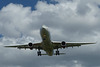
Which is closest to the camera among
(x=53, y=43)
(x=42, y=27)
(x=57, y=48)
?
(x=42, y=27)

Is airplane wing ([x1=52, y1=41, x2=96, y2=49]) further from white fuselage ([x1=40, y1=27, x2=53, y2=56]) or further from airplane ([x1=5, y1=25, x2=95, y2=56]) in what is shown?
white fuselage ([x1=40, y1=27, x2=53, y2=56])

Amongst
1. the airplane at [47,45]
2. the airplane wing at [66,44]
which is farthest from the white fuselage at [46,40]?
the airplane wing at [66,44]

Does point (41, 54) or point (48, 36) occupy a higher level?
point (48, 36)

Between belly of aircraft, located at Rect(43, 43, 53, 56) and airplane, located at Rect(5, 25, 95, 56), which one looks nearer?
airplane, located at Rect(5, 25, 95, 56)

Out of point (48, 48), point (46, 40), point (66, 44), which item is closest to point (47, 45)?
point (48, 48)

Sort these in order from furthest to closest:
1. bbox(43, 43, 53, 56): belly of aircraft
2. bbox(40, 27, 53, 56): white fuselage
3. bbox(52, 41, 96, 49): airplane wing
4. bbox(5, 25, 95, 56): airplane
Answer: bbox(52, 41, 96, 49): airplane wing
bbox(43, 43, 53, 56): belly of aircraft
bbox(5, 25, 95, 56): airplane
bbox(40, 27, 53, 56): white fuselage

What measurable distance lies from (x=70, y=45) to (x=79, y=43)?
3022 millimetres

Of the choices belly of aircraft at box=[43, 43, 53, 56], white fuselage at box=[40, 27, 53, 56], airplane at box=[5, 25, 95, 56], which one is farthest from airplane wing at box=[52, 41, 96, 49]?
white fuselage at box=[40, 27, 53, 56]

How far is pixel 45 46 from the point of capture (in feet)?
223

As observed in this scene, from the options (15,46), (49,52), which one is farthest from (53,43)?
(15,46)

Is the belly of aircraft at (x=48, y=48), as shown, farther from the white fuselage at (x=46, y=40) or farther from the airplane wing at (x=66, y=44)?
the airplane wing at (x=66, y=44)

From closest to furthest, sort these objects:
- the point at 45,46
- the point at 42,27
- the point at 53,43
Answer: the point at 42,27, the point at 45,46, the point at 53,43

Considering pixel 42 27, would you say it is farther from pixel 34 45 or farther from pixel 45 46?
pixel 34 45

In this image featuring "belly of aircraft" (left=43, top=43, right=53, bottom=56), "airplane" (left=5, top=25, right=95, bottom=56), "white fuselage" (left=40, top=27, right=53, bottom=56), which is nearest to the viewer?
"white fuselage" (left=40, top=27, right=53, bottom=56)
